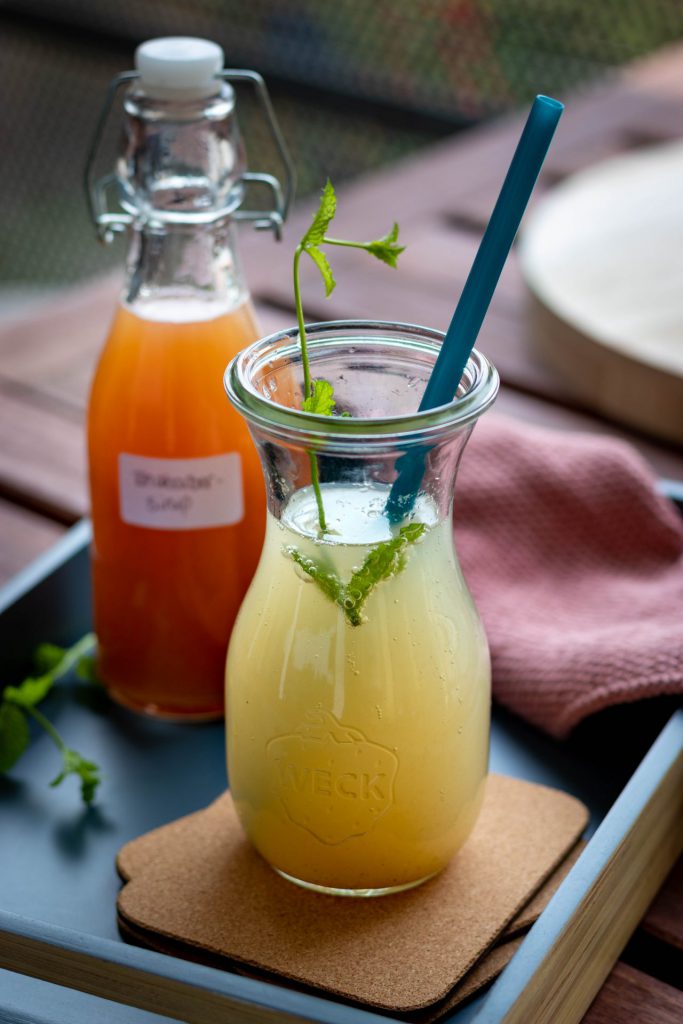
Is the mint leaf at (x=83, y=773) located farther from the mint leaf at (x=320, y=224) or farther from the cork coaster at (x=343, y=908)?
the mint leaf at (x=320, y=224)

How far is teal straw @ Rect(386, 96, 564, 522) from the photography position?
38 cm

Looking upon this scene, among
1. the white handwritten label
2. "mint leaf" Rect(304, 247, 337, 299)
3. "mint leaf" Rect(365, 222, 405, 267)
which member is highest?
"mint leaf" Rect(365, 222, 405, 267)

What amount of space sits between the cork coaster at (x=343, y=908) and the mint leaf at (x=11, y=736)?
0.27 ft

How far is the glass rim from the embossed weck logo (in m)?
0.10

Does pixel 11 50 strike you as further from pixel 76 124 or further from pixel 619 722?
pixel 619 722

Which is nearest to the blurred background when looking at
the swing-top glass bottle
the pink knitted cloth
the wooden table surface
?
the wooden table surface

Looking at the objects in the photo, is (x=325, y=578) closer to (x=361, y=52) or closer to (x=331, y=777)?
(x=331, y=777)

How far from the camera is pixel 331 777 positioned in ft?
1.38

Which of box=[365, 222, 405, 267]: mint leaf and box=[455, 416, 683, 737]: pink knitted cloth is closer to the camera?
box=[365, 222, 405, 267]: mint leaf

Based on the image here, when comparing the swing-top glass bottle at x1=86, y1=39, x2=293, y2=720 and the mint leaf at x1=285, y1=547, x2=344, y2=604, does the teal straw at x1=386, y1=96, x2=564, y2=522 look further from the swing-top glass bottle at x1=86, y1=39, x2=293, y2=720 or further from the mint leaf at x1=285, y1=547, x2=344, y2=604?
the swing-top glass bottle at x1=86, y1=39, x2=293, y2=720

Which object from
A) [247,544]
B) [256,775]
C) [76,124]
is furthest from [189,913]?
[76,124]

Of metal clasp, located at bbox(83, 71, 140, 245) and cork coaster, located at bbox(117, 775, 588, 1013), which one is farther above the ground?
metal clasp, located at bbox(83, 71, 140, 245)

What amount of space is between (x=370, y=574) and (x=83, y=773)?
19 centimetres

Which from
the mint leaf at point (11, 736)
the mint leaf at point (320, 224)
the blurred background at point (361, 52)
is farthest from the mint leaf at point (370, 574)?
the blurred background at point (361, 52)
